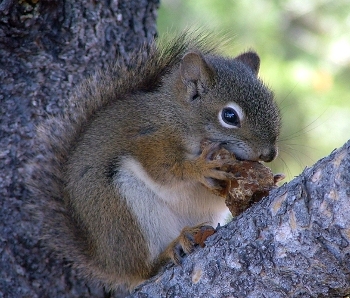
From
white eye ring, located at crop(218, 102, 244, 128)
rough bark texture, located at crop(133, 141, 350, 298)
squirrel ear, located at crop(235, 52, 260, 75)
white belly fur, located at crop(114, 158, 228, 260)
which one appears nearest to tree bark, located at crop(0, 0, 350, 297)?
rough bark texture, located at crop(133, 141, 350, 298)

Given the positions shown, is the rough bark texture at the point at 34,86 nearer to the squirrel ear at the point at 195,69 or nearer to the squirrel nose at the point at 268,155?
the squirrel ear at the point at 195,69

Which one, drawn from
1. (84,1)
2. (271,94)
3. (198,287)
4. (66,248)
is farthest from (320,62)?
(198,287)

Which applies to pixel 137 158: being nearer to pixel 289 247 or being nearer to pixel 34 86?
pixel 34 86

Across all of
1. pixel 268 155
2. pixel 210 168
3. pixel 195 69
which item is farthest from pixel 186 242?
pixel 195 69

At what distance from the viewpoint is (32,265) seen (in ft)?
7.43

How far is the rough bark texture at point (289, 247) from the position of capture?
1.37 metres

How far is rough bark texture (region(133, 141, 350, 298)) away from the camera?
1.37m

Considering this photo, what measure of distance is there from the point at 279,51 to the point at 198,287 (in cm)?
262

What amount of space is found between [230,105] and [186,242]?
57cm

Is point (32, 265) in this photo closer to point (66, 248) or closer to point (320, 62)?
point (66, 248)

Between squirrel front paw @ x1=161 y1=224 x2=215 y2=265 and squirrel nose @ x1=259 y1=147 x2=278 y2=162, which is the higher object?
squirrel nose @ x1=259 y1=147 x2=278 y2=162

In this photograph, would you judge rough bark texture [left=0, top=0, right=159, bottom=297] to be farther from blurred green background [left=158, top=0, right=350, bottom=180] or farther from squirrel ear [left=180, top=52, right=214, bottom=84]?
blurred green background [left=158, top=0, right=350, bottom=180]

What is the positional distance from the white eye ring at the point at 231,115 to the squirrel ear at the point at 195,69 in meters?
0.15

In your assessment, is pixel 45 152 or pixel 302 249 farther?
pixel 45 152
